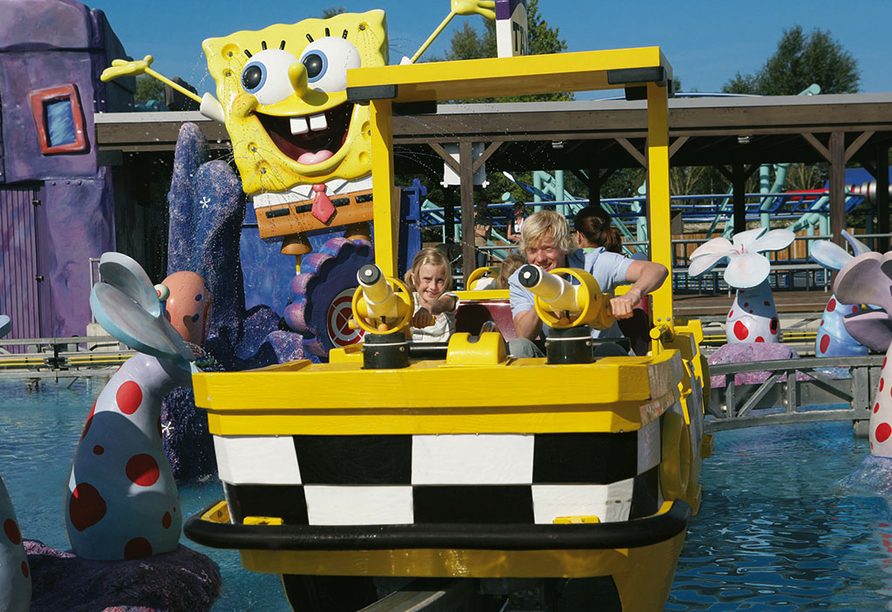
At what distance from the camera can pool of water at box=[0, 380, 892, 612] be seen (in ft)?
13.3

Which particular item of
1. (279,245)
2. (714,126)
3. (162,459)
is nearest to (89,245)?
(279,245)

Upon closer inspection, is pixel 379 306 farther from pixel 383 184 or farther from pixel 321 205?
pixel 321 205

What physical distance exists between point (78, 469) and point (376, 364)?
1.74m

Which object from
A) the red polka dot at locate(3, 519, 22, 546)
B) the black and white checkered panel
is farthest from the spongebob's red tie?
the black and white checkered panel

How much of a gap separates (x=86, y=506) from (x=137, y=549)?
0.26 m

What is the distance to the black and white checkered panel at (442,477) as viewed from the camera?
92.5 inches

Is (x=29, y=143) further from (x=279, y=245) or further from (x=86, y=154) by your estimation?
(x=279, y=245)

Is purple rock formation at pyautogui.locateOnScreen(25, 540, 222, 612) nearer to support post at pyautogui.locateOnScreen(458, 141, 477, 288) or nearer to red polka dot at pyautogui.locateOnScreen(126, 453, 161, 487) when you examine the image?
red polka dot at pyautogui.locateOnScreen(126, 453, 161, 487)

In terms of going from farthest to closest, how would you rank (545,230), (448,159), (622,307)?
1. (448,159)
2. (545,230)
3. (622,307)

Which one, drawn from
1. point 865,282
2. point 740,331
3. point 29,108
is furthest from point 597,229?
point 29,108

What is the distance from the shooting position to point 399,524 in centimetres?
249

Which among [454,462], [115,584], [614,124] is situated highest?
[614,124]

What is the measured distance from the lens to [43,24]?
1488 cm

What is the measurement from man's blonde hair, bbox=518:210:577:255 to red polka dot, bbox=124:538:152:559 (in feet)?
6.20
